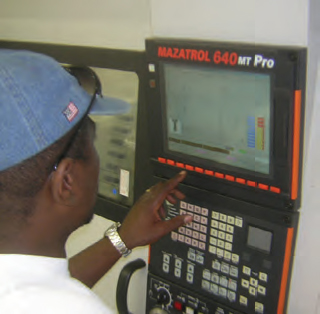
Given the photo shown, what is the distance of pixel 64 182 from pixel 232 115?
0.36m

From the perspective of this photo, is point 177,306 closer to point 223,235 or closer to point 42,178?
point 223,235

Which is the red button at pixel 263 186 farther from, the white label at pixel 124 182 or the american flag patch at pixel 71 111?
the white label at pixel 124 182

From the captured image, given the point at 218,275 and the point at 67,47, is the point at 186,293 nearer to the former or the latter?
the point at 218,275

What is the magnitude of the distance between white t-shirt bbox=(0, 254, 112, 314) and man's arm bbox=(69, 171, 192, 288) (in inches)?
9.6

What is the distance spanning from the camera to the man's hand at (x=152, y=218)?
41.7 inches

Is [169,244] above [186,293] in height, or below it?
above

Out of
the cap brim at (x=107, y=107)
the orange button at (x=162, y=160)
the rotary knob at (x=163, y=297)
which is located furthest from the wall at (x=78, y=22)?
the rotary knob at (x=163, y=297)

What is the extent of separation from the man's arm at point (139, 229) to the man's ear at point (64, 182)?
0.23 metres

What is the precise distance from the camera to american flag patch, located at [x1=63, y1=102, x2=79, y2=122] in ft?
2.89

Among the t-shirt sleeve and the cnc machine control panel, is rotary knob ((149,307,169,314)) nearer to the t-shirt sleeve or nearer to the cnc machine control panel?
the cnc machine control panel

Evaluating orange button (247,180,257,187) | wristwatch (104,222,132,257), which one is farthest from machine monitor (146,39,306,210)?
wristwatch (104,222,132,257)

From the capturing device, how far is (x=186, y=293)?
1103 millimetres

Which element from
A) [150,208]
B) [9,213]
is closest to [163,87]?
[150,208]

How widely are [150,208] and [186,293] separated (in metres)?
0.22
